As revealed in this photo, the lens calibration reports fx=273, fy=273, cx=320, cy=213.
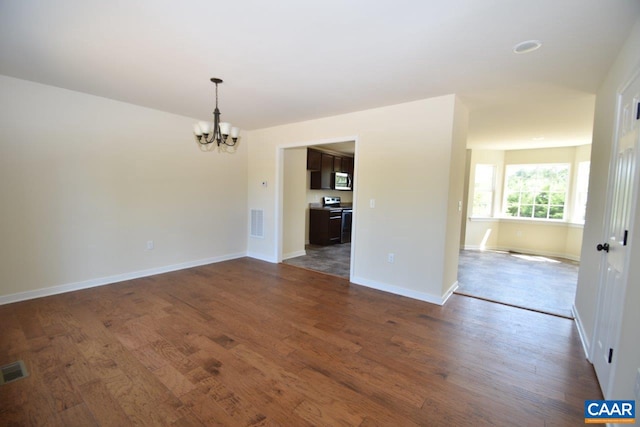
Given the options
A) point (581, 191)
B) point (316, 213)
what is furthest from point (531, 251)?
point (316, 213)

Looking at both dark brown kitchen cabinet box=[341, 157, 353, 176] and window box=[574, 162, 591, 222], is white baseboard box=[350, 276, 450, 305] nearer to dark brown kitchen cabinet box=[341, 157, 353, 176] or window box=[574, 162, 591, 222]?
dark brown kitchen cabinet box=[341, 157, 353, 176]

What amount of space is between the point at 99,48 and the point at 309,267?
3.86 m

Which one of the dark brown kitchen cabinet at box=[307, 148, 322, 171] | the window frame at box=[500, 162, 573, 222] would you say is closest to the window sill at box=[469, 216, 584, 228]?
the window frame at box=[500, 162, 573, 222]

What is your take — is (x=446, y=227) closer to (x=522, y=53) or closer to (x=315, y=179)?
(x=522, y=53)

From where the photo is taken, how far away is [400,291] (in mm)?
3627

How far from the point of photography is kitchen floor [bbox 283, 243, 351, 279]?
4.77 m

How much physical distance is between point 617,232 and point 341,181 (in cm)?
566

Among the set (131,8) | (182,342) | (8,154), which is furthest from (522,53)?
(8,154)

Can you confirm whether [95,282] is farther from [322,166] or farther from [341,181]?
[341,181]

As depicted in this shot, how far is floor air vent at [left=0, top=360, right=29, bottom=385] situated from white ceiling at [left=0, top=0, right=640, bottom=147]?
2.50 meters

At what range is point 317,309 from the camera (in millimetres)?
3129
